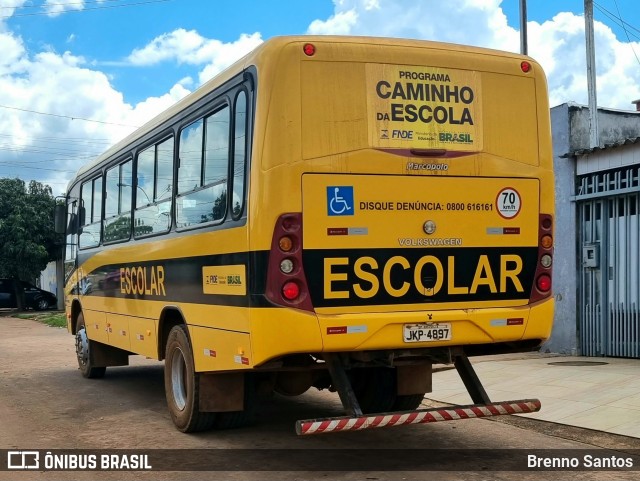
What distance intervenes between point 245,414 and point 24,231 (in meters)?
29.8

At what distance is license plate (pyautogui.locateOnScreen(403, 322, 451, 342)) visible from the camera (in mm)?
6430

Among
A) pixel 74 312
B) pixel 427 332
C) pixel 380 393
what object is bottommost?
pixel 380 393

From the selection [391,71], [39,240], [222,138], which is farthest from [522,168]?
[39,240]

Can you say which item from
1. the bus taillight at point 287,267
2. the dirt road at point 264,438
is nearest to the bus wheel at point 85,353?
the dirt road at point 264,438

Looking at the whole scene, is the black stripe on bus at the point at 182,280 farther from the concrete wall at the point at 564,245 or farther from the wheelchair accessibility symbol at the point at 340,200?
the concrete wall at the point at 564,245

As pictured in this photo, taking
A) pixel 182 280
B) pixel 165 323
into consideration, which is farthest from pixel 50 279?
pixel 182 280

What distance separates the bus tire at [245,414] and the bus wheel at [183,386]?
0.11 meters

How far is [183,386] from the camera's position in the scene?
A: 26.3ft

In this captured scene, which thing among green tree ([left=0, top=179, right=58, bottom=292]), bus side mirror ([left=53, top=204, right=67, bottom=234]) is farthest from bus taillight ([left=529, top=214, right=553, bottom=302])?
green tree ([left=0, top=179, right=58, bottom=292])

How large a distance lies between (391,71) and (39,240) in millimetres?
32016

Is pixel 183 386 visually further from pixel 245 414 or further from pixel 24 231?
pixel 24 231

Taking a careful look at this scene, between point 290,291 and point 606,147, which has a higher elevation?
point 606,147

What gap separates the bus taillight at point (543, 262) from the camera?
22.8 feet

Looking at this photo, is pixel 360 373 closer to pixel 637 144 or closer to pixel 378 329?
pixel 378 329
